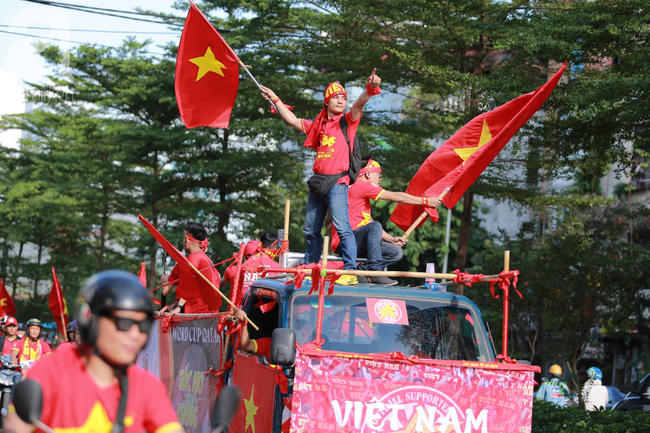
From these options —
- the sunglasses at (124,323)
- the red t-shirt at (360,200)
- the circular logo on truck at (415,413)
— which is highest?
the red t-shirt at (360,200)

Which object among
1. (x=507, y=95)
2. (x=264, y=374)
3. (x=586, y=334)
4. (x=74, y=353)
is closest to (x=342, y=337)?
(x=264, y=374)

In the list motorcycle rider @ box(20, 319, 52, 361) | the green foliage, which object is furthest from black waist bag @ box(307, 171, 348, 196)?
motorcycle rider @ box(20, 319, 52, 361)

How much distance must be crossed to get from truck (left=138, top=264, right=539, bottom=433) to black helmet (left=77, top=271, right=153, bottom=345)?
221 centimetres

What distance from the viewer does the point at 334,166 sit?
700cm

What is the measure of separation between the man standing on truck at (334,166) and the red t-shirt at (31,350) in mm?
7902

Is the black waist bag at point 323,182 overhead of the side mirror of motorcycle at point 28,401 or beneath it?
overhead

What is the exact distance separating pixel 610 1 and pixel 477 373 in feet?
22.8

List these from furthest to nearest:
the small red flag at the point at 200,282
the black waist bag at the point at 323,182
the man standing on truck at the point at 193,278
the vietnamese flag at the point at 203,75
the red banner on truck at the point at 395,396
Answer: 1. the vietnamese flag at the point at 203,75
2. the man standing on truck at the point at 193,278
3. the small red flag at the point at 200,282
4. the black waist bag at the point at 323,182
5. the red banner on truck at the point at 395,396

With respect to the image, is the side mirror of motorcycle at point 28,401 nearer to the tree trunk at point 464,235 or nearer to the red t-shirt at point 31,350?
the red t-shirt at point 31,350

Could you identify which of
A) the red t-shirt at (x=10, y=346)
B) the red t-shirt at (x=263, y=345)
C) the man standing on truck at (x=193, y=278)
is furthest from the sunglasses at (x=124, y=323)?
the red t-shirt at (x=10, y=346)

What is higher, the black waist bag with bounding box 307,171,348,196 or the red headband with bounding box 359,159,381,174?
the red headband with bounding box 359,159,381,174

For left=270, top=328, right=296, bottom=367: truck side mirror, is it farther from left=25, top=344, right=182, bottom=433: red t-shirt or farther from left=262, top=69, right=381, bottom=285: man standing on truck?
left=25, top=344, right=182, bottom=433: red t-shirt

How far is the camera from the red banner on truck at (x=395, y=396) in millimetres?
4801

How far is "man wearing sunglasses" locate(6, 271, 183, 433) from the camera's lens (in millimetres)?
2656
